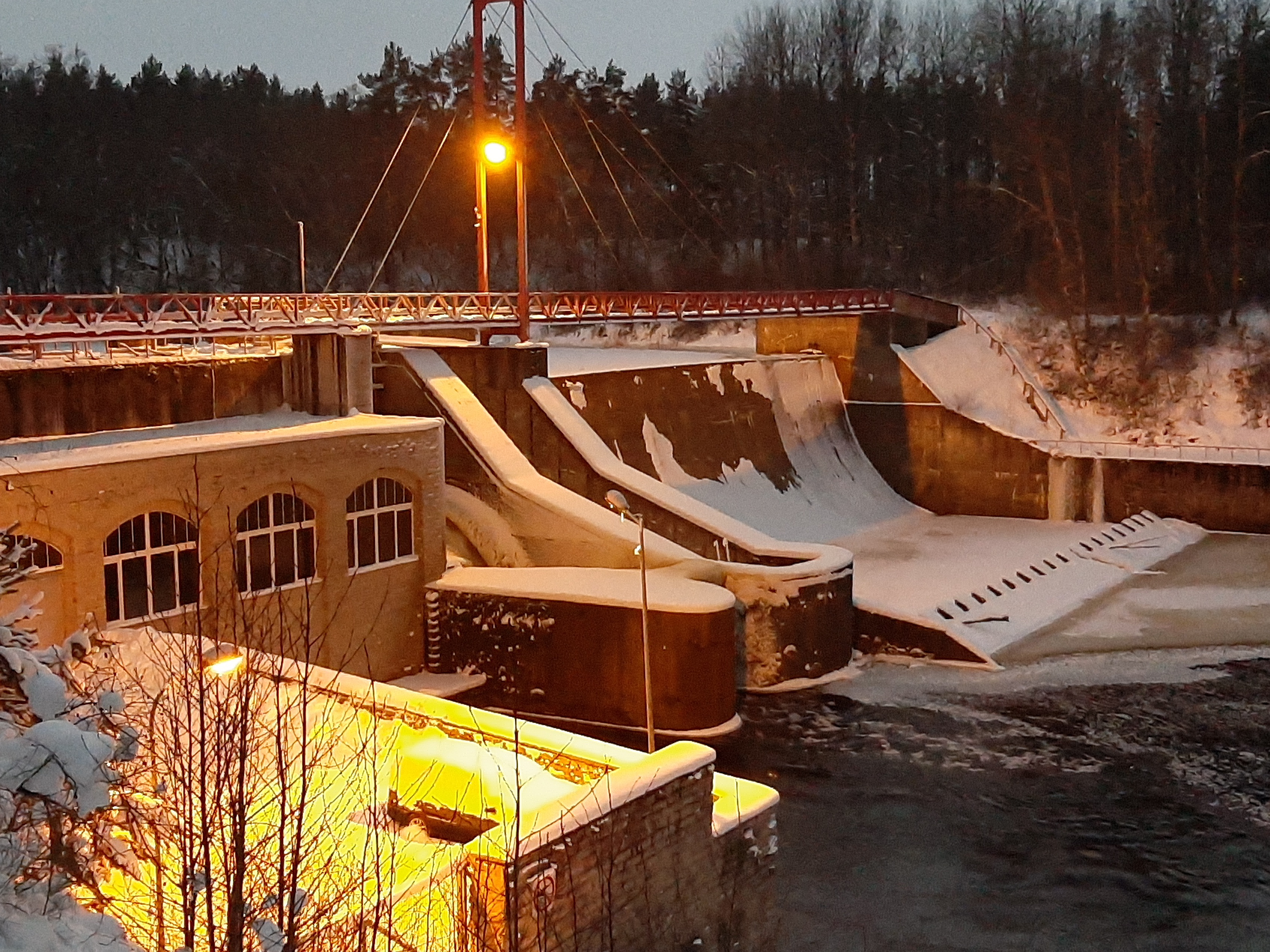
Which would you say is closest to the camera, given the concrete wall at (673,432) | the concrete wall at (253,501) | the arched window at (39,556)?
the arched window at (39,556)

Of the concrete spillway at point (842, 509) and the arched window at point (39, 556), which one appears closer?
the arched window at point (39, 556)

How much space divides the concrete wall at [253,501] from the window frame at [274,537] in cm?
8

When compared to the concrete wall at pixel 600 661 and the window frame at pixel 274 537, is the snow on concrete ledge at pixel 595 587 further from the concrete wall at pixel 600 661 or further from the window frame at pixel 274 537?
the window frame at pixel 274 537

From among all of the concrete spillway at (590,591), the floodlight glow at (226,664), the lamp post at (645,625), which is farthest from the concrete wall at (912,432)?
the floodlight glow at (226,664)

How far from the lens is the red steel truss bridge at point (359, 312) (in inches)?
770

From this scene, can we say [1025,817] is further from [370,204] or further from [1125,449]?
[370,204]

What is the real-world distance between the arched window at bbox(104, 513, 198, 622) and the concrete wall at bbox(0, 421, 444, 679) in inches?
6.6

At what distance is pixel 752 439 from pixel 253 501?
1653 centimetres

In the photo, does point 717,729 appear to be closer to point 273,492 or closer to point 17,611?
point 273,492

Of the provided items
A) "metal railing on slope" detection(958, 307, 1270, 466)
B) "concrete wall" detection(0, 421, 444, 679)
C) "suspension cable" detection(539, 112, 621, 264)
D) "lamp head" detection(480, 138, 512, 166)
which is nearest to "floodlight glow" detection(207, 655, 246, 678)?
"concrete wall" detection(0, 421, 444, 679)

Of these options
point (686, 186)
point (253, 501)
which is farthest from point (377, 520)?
point (686, 186)

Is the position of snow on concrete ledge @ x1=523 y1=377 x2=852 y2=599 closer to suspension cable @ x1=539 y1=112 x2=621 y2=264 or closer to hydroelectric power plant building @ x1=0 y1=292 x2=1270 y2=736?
hydroelectric power plant building @ x1=0 y1=292 x2=1270 y2=736

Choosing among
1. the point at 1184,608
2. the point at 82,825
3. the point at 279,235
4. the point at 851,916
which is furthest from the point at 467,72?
the point at 82,825

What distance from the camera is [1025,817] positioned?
53.6 feet
